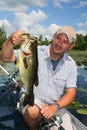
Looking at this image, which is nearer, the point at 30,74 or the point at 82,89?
the point at 30,74

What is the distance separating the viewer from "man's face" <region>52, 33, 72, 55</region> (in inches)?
181

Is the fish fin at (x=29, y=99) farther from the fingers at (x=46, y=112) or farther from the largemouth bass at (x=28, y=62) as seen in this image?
the fingers at (x=46, y=112)

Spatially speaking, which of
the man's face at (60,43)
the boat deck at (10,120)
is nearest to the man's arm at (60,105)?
the man's face at (60,43)

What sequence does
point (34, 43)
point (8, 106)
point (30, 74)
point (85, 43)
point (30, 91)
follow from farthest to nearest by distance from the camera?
point (85, 43), point (8, 106), point (30, 91), point (30, 74), point (34, 43)

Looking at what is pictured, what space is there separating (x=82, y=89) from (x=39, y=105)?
7.96 metres

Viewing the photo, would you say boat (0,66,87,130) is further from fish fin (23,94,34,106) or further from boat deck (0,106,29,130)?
fish fin (23,94,34,106)

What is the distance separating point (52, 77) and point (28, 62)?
1495 mm

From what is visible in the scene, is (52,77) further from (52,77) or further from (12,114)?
(12,114)

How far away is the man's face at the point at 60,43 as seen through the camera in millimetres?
4602

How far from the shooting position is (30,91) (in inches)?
158

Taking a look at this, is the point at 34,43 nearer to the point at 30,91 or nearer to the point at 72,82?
the point at 30,91

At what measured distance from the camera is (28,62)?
3.50 m

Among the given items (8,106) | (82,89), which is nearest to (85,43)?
(82,89)

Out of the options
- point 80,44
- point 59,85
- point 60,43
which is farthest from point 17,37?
point 80,44
